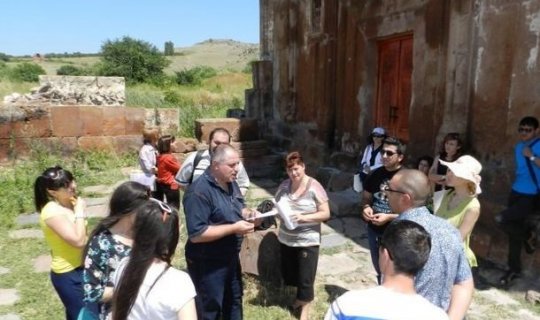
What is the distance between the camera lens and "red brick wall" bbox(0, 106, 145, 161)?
1016 cm

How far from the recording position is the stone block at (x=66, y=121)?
1052 centimetres

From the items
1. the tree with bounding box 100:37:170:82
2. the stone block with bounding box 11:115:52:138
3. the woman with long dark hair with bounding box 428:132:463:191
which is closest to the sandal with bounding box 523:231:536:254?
the woman with long dark hair with bounding box 428:132:463:191

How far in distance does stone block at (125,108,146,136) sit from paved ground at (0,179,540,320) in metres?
4.58

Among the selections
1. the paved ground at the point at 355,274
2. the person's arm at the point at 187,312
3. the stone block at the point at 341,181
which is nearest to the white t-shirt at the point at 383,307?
the person's arm at the point at 187,312

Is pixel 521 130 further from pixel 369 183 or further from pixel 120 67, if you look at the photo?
pixel 120 67

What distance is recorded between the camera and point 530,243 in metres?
4.61

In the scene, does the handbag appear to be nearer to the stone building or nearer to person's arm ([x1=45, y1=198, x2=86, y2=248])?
person's arm ([x1=45, y1=198, x2=86, y2=248])

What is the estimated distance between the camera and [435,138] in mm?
6289

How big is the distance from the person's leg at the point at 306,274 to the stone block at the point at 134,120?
8.65 meters

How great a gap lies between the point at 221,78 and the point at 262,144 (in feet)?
83.7

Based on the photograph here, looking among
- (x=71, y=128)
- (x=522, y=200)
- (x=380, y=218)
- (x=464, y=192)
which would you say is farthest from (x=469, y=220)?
(x=71, y=128)

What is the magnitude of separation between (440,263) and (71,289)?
7.67 feet

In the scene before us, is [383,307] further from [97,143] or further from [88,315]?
[97,143]

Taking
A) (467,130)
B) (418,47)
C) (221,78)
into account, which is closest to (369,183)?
(467,130)
